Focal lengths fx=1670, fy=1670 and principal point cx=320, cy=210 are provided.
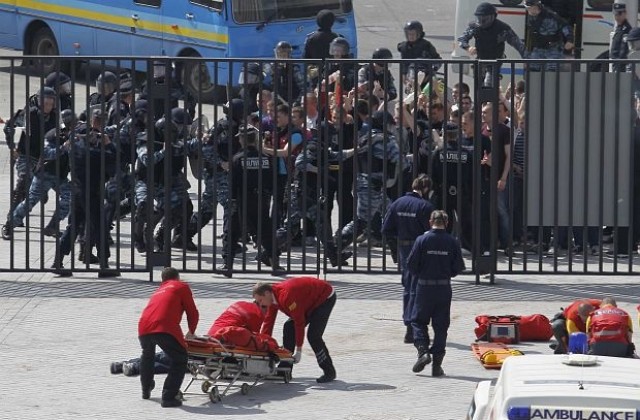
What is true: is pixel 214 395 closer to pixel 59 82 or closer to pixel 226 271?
pixel 226 271

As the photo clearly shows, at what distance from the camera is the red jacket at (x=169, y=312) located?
12.2 m

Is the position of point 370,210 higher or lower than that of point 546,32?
lower

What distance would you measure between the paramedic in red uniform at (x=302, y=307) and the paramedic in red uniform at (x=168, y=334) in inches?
27.8

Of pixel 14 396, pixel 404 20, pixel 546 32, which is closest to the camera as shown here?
pixel 14 396

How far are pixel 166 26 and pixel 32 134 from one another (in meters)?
11.2

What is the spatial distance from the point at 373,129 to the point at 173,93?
2.03 m

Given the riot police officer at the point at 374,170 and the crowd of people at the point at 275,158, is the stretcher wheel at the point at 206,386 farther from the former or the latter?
the riot police officer at the point at 374,170

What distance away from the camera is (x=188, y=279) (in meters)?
16.8

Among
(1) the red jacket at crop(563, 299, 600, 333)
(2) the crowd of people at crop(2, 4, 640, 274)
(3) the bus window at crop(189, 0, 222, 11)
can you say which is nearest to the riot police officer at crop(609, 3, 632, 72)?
(2) the crowd of people at crop(2, 4, 640, 274)

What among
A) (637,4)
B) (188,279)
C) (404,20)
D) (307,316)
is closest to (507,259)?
(188,279)

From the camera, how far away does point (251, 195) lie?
16.7 metres

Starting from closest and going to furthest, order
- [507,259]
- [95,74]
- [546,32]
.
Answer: [507,259]
[546,32]
[95,74]

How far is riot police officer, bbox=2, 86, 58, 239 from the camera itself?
648 inches

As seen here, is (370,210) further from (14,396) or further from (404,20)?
(404,20)
